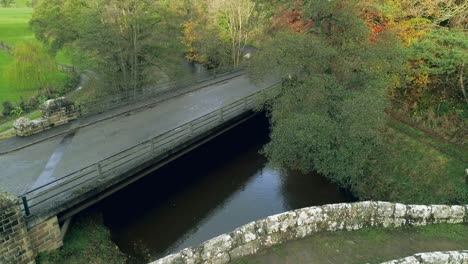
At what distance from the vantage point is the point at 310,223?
10.3 metres

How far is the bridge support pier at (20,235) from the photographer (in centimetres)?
1190

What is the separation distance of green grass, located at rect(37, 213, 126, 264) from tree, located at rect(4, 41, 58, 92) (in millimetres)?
26752

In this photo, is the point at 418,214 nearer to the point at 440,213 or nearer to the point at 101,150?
the point at 440,213

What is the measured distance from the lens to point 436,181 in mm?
18000

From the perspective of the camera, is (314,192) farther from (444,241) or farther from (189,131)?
(444,241)

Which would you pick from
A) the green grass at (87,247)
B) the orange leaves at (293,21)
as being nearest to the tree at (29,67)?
the orange leaves at (293,21)

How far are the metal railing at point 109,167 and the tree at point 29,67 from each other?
81.3 feet

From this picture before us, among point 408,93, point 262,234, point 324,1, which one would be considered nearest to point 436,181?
point 408,93

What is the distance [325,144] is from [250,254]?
8.72 m

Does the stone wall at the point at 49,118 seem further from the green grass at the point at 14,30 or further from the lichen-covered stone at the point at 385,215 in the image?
the green grass at the point at 14,30

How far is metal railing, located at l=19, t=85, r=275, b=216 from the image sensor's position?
45.6 feet

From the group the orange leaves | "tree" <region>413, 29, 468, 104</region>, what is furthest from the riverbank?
the orange leaves

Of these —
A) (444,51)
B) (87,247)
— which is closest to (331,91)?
(444,51)

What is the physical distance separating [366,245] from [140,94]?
861 inches
